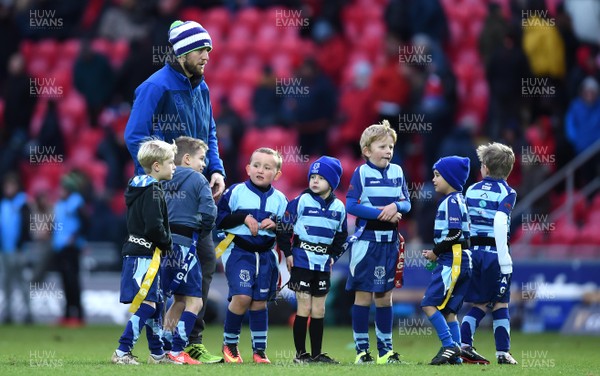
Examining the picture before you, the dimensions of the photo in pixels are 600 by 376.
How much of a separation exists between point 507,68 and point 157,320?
10.9 meters

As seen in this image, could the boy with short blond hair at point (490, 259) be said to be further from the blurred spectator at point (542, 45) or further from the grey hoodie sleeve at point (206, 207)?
the blurred spectator at point (542, 45)

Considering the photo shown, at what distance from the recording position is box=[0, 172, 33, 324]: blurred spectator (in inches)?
797

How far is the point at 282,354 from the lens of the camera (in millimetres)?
13156

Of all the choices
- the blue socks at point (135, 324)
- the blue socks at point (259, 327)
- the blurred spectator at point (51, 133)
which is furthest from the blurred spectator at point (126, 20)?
the blue socks at point (135, 324)

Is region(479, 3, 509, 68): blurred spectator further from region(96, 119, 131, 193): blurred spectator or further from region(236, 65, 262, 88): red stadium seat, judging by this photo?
region(96, 119, 131, 193): blurred spectator

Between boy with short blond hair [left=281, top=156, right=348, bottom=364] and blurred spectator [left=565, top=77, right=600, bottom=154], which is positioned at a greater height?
blurred spectator [left=565, top=77, right=600, bottom=154]

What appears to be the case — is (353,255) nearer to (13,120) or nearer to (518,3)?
(518,3)

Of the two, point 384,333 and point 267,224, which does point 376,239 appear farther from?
point 267,224

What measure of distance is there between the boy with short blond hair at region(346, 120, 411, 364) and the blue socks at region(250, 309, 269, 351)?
0.83 meters

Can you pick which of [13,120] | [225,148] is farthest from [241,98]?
[13,120]

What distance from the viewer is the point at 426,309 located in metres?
11.2

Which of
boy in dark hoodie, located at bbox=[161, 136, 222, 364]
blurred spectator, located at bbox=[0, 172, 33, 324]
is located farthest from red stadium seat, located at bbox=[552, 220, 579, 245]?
boy in dark hoodie, located at bbox=[161, 136, 222, 364]

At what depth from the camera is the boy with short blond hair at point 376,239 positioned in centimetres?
1150

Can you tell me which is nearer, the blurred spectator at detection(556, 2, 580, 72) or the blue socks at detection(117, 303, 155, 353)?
the blue socks at detection(117, 303, 155, 353)
